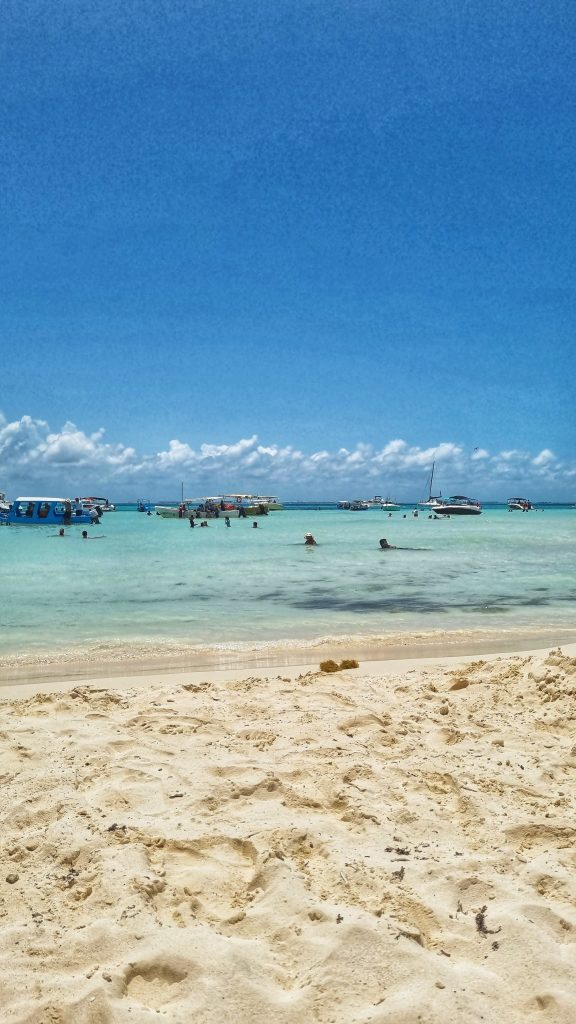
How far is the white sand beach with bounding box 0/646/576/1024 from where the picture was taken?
2.52m

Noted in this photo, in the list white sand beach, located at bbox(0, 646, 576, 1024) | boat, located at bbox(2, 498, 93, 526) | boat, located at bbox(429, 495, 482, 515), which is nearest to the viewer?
white sand beach, located at bbox(0, 646, 576, 1024)

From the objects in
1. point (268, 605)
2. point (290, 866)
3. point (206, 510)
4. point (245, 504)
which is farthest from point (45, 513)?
point (290, 866)

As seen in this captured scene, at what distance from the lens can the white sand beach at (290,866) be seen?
2516 millimetres

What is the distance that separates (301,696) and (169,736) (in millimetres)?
1645

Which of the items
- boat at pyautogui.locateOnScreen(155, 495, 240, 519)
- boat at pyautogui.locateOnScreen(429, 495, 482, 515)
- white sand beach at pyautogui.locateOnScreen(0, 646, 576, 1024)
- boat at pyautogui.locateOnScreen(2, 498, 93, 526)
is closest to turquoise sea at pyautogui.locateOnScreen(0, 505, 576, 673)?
white sand beach at pyautogui.locateOnScreen(0, 646, 576, 1024)

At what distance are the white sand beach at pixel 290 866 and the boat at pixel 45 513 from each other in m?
63.3

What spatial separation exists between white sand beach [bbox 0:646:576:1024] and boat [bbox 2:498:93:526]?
208ft

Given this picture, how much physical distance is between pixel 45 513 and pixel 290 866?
6901 centimetres

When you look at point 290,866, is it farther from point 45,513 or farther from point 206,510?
point 206,510

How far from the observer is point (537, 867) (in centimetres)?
331

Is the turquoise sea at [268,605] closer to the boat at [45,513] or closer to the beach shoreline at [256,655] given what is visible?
the beach shoreline at [256,655]

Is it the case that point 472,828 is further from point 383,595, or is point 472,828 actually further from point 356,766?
point 383,595

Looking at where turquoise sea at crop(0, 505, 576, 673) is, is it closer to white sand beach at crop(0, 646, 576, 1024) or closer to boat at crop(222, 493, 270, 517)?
white sand beach at crop(0, 646, 576, 1024)

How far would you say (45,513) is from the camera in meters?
67.2
